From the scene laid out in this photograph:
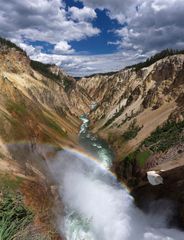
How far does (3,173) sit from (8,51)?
7625 centimetres

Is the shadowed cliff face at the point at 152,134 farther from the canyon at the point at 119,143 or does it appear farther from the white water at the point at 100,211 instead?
the white water at the point at 100,211

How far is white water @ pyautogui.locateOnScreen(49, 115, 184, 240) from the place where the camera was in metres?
26.5

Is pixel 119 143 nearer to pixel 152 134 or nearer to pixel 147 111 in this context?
pixel 152 134

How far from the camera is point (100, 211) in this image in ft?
104

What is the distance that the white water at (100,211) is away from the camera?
26.5 meters

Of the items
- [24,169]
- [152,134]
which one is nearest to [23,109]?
[24,169]

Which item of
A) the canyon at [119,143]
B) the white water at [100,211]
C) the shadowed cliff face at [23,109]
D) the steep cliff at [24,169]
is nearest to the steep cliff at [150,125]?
the canyon at [119,143]

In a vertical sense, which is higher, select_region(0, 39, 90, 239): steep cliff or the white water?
select_region(0, 39, 90, 239): steep cliff

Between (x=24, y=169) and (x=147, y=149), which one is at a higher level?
(x=24, y=169)

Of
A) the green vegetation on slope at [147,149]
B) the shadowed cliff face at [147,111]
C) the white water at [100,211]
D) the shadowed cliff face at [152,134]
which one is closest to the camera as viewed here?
the white water at [100,211]

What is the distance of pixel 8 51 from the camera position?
96.8m

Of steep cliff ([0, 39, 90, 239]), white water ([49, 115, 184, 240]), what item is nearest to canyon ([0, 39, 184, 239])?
steep cliff ([0, 39, 90, 239])

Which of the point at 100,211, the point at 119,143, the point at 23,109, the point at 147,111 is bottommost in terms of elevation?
the point at 119,143

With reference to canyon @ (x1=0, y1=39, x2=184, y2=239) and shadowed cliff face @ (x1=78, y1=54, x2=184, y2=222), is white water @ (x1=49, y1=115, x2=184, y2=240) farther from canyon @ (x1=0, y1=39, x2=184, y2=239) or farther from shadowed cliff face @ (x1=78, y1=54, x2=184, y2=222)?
shadowed cliff face @ (x1=78, y1=54, x2=184, y2=222)
